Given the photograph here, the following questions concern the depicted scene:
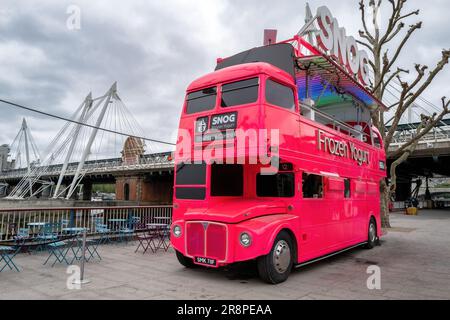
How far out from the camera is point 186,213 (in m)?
7.18

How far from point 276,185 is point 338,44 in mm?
5688

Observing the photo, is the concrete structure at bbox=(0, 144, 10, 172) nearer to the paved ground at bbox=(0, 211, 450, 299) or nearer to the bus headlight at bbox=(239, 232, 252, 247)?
the paved ground at bbox=(0, 211, 450, 299)

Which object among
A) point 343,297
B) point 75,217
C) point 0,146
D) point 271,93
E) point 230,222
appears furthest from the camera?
point 0,146

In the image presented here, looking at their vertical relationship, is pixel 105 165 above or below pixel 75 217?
above

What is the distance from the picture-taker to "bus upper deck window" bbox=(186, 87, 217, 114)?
7562mm

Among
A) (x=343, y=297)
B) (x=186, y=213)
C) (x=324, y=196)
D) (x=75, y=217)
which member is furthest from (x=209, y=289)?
(x=75, y=217)

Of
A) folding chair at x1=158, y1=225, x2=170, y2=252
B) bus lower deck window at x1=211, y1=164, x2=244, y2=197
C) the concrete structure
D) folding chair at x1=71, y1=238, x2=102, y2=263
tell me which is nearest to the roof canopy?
bus lower deck window at x1=211, y1=164, x2=244, y2=197

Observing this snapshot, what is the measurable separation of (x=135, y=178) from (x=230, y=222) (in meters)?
48.3

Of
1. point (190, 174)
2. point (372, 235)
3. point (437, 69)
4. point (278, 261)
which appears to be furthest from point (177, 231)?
point (437, 69)

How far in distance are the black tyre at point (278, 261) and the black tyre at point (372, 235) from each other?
5312mm

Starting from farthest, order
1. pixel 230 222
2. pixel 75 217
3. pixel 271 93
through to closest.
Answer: pixel 75 217, pixel 271 93, pixel 230 222

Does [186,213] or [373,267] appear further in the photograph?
[373,267]

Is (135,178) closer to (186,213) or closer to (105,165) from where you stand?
(105,165)

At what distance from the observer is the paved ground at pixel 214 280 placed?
5.80 m
